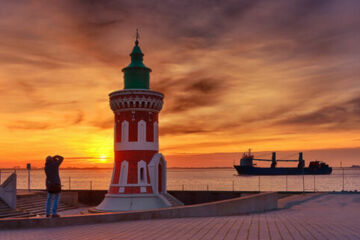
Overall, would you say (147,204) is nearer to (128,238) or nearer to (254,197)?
(254,197)

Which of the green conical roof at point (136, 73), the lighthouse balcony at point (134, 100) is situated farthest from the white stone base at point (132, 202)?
the green conical roof at point (136, 73)

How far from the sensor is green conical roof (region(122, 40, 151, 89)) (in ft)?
114

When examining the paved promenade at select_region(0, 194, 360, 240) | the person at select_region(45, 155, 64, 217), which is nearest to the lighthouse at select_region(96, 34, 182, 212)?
the person at select_region(45, 155, 64, 217)

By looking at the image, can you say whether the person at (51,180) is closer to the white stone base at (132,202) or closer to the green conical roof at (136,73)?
the white stone base at (132,202)

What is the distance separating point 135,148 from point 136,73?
635cm

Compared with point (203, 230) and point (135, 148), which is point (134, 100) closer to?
point (135, 148)

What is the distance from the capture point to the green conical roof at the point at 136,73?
34750 millimetres

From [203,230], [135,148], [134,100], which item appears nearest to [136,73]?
[134,100]

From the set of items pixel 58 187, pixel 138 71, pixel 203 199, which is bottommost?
pixel 203 199

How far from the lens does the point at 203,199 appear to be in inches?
1821

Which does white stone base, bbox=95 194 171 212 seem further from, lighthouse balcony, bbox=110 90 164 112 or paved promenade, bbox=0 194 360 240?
paved promenade, bbox=0 194 360 240

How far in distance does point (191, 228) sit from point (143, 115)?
69.6 ft

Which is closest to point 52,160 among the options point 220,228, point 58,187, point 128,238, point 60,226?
point 58,187

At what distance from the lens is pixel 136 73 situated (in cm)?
3481
